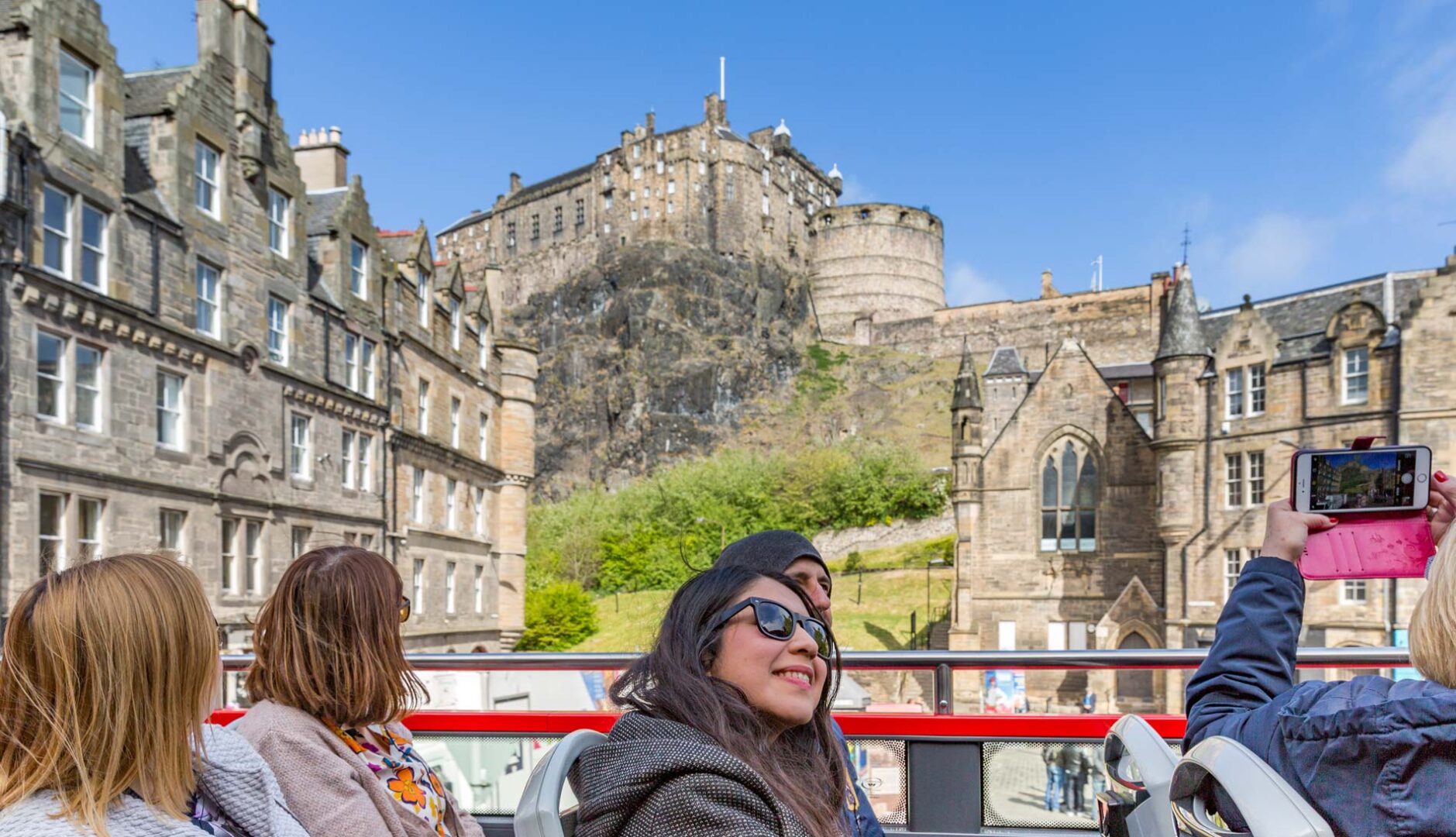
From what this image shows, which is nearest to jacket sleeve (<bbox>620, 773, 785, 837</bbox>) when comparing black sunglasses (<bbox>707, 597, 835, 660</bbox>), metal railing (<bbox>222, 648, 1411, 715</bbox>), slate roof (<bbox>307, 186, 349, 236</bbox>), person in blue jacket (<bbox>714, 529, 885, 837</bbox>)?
black sunglasses (<bbox>707, 597, 835, 660</bbox>)

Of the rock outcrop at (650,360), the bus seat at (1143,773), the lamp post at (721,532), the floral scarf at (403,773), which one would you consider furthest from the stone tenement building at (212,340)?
the rock outcrop at (650,360)

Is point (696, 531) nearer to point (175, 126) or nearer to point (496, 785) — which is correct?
point (175, 126)

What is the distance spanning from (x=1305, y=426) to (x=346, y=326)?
23.1 m

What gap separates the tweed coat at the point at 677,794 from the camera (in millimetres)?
1752

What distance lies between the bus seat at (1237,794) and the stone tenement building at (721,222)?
275 feet

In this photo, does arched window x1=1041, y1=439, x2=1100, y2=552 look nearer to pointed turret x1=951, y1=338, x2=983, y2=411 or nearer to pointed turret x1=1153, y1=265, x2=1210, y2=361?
pointed turret x1=951, y1=338, x2=983, y2=411

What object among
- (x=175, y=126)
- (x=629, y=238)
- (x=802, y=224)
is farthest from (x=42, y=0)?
(x=802, y=224)

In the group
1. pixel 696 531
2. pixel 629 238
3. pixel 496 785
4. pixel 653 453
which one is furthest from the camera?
pixel 629 238

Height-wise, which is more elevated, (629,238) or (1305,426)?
(629,238)

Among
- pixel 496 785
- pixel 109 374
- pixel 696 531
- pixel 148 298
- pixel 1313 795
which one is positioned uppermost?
pixel 148 298

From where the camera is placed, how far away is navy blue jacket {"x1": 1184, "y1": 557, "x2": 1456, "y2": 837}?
5.41 ft

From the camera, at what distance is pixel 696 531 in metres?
60.5

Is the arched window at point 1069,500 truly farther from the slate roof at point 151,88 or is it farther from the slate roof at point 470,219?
the slate roof at point 470,219

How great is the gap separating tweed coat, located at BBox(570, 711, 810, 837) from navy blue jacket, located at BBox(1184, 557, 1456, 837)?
88 centimetres
